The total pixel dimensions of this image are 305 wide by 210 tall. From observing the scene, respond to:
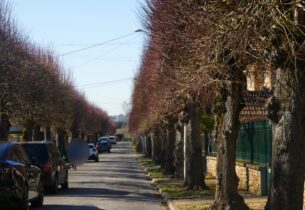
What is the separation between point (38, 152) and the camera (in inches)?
897

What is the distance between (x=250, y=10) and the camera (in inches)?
384

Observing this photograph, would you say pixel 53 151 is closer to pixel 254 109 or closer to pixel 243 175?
pixel 243 175

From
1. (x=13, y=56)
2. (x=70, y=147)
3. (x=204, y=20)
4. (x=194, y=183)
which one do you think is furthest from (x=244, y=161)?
(x=204, y=20)

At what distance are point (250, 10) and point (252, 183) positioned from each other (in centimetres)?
1425

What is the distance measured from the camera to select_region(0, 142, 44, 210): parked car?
46.2 feet

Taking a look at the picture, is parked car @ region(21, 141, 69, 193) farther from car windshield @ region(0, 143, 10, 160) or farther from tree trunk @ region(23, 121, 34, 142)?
tree trunk @ region(23, 121, 34, 142)

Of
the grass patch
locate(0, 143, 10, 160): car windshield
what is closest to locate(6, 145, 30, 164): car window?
locate(0, 143, 10, 160): car windshield

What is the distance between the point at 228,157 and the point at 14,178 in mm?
4921

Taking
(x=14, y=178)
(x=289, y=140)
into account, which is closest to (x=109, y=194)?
(x=14, y=178)

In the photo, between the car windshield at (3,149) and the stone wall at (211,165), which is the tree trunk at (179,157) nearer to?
the stone wall at (211,165)

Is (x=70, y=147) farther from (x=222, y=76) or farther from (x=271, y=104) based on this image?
(x=271, y=104)

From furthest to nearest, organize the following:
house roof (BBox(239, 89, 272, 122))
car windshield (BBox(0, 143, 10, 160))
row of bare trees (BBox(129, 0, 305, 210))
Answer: house roof (BBox(239, 89, 272, 122)) → car windshield (BBox(0, 143, 10, 160)) → row of bare trees (BBox(129, 0, 305, 210))

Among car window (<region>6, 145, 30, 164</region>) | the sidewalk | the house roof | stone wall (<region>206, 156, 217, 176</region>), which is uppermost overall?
the house roof

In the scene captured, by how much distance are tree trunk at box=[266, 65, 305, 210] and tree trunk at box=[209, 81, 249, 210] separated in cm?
560
